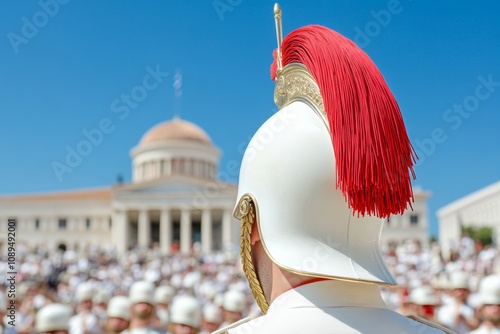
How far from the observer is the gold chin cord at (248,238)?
1.94 m

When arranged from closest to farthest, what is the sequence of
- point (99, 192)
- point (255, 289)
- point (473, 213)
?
1. point (255, 289)
2. point (99, 192)
3. point (473, 213)

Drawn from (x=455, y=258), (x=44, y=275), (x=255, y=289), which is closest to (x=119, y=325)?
(x=255, y=289)

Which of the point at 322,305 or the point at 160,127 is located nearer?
the point at 322,305

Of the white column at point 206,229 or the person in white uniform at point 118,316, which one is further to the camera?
the white column at point 206,229

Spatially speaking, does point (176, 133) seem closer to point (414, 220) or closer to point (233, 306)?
point (414, 220)

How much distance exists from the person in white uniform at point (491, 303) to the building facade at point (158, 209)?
185ft

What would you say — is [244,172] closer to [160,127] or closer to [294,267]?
[294,267]

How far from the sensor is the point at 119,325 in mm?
6090

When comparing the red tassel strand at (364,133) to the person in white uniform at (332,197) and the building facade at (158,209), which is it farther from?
the building facade at (158,209)

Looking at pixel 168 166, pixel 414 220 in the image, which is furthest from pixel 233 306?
pixel 414 220

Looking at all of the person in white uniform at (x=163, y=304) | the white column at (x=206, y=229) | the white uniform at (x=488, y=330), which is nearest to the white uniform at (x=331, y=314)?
the white uniform at (x=488, y=330)

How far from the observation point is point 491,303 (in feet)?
17.9

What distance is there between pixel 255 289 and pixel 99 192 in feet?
255

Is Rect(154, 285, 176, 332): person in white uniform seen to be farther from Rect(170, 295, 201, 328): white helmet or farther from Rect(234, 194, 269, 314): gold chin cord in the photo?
Rect(234, 194, 269, 314): gold chin cord
